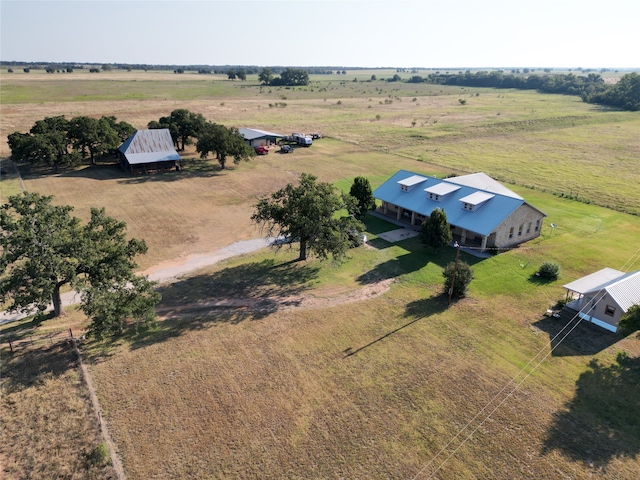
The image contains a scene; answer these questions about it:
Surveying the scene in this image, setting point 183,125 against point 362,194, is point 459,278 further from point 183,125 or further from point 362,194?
point 183,125

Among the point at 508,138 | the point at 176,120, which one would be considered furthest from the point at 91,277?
the point at 508,138

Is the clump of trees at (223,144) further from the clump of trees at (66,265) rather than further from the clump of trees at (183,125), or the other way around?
the clump of trees at (66,265)

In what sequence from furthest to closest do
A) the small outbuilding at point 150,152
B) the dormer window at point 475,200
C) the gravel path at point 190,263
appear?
the small outbuilding at point 150,152
the dormer window at point 475,200
the gravel path at point 190,263

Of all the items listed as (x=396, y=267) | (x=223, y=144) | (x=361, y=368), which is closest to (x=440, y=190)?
(x=396, y=267)

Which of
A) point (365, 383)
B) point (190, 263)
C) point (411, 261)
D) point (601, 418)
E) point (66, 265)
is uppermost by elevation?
point (66, 265)

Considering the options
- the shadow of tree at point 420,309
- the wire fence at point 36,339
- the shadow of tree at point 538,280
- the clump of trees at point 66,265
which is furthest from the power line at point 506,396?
the wire fence at point 36,339

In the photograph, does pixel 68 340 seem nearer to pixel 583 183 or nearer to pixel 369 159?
pixel 369 159
